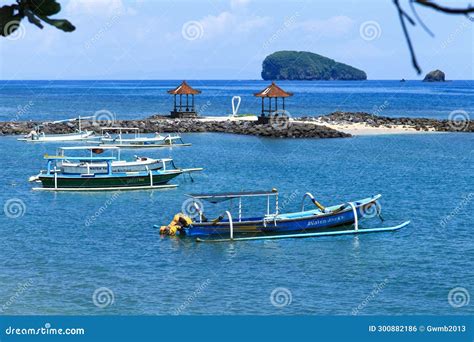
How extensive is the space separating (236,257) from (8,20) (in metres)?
18.4

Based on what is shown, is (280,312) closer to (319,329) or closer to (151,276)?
(319,329)

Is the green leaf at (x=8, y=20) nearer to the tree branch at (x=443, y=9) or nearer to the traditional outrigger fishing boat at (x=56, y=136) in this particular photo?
the tree branch at (x=443, y=9)

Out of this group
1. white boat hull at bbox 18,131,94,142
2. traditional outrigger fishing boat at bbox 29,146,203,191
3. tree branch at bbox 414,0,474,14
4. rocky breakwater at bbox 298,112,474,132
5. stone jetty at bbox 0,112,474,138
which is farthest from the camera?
rocky breakwater at bbox 298,112,474,132

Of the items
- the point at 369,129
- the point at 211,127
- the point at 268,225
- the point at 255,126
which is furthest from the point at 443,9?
the point at 369,129

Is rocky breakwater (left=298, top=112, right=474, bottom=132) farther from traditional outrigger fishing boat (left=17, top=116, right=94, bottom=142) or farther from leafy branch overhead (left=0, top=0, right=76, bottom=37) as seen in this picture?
leafy branch overhead (left=0, top=0, right=76, bottom=37)

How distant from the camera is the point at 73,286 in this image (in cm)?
1722

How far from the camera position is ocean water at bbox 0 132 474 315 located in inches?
635

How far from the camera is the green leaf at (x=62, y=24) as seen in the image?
182cm

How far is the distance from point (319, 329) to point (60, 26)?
11510 mm

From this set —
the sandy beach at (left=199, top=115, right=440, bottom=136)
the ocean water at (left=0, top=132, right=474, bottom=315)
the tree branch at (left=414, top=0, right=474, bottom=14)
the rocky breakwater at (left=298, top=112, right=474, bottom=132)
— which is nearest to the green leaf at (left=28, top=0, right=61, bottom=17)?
the tree branch at (left=414, top=0, right=474, bottom=14)

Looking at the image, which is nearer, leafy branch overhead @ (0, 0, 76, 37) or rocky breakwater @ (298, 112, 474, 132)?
leafy branch overhead @ (0, 0, 76, 37)

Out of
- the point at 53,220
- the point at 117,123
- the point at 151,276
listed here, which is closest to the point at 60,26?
the point at 151,276

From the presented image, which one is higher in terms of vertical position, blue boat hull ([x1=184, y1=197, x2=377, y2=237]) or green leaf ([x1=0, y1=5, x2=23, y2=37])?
green leaf ([x1=0, y1=5, x2=23, y2=37])

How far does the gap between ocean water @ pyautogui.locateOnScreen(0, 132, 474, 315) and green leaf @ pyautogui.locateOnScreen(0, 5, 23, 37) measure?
1375 cm
